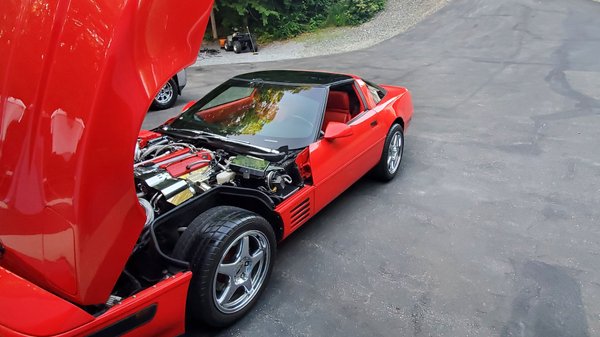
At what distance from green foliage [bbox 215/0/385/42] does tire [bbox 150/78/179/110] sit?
10.7 meters

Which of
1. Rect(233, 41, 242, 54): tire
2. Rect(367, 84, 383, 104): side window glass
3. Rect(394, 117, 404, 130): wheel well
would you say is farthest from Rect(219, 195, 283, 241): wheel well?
Rect(233, 41, 242, 54): tire

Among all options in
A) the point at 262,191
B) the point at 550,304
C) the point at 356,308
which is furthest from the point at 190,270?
the point at 550,304

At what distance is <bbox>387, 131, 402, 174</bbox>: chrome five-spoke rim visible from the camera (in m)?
4.59

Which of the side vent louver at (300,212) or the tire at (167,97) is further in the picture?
the tire at (167,97)

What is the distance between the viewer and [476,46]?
43.9 feet

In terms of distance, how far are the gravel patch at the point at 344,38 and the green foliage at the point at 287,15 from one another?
552mm

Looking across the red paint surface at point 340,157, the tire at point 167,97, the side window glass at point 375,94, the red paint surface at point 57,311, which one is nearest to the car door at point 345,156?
the red paint surface at point 340,157

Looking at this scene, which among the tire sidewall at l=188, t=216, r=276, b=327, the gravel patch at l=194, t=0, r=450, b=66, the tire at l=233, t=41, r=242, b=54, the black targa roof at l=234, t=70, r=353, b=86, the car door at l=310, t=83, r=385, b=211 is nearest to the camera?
the tire sidewall at l=188, t=216, r=276, b=327

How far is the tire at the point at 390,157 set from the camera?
4.41m

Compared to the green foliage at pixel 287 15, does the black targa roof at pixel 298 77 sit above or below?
above

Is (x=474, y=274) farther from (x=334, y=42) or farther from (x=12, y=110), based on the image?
(x=334, y=42)

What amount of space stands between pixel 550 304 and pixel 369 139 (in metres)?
1.99

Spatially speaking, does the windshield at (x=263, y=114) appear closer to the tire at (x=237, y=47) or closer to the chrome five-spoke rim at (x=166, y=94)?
the chrome five-spoke rim at (x=166, y=94)

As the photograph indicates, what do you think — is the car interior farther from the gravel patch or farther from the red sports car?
the gravel patch
